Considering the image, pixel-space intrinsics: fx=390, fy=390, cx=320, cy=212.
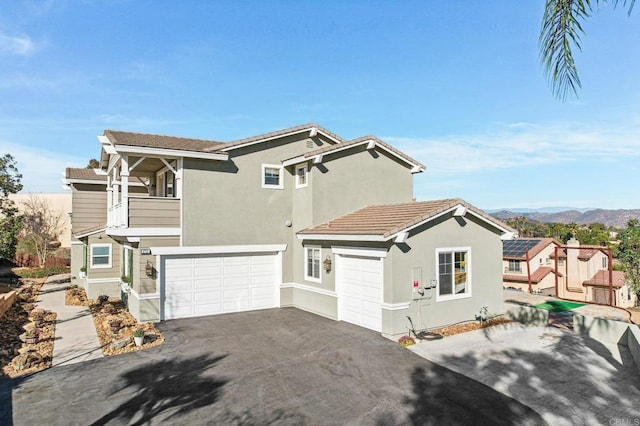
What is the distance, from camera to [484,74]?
43.6 ft

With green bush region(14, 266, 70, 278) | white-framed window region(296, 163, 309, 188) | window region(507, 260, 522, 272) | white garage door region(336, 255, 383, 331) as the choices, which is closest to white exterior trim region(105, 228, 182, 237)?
white-framed window region(296, 163, 309, 188)

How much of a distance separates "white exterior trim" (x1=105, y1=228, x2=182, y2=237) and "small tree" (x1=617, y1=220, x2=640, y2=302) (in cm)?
2878

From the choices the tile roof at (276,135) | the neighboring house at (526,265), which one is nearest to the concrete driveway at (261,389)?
the tile roof at (276,135)

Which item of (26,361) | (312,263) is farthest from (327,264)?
(26,361)

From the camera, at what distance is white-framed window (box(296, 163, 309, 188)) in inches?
601

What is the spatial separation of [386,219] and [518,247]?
21.9 meters

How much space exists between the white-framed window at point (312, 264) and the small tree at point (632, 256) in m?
23.9

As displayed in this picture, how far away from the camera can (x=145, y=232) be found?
42.3ft

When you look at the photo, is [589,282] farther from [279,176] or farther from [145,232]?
[145,232]

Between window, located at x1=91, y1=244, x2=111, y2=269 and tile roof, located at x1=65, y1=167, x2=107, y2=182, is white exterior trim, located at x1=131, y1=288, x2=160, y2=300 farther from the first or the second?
tile roof, located at x1=65, y1=167, x2=107, y2=182

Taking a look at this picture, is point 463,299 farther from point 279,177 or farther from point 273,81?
point 273,81

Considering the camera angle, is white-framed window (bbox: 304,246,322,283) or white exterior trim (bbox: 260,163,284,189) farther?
white exterior trim (bbox: 260,163,284,189)

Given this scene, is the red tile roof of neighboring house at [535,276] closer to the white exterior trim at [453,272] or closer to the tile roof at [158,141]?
the white exterior trim at [453,272]

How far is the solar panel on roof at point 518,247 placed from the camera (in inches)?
1139
